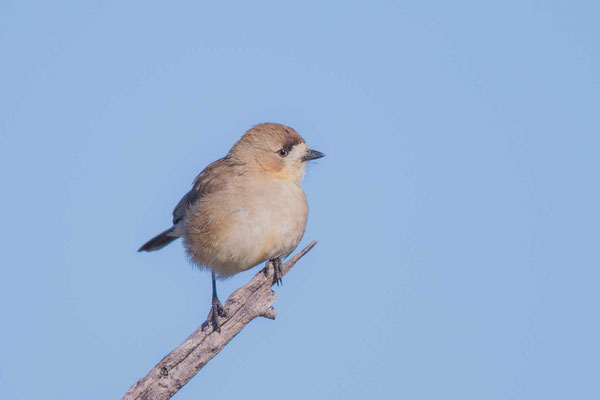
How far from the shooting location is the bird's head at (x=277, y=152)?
7945 mm

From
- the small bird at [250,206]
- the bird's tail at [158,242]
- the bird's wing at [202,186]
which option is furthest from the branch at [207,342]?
the bird's tail at [158,242]

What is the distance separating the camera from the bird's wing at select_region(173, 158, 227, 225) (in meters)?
7.97

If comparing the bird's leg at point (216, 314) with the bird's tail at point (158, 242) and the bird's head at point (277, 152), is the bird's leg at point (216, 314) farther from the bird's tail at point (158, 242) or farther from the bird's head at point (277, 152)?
the bird's tail at point (158, 242)

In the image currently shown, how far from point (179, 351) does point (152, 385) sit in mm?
328

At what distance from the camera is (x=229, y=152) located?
8344 millimetres

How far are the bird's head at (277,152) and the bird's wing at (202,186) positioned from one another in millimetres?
288

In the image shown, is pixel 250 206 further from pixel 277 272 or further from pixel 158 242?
pixel 158 242

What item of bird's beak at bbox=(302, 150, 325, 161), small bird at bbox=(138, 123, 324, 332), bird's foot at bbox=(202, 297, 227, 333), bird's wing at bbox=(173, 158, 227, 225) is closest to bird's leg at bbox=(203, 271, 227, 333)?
bird's foot at bbox=(202, 297, 227, 333)

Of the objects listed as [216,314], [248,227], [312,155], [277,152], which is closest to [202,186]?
[277,152]

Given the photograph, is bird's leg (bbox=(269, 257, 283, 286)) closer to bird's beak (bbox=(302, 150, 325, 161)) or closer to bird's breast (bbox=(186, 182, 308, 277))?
bird's breast (bbox=(186, 182, 308, 277))

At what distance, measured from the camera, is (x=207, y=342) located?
6.23 meters

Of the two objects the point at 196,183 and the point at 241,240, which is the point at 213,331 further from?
the point at 196,183

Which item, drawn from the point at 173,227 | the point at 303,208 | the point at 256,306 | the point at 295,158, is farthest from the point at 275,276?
the point at 173,227

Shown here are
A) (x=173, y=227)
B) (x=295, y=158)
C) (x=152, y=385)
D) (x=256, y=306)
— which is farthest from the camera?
(x=173, y=227)
